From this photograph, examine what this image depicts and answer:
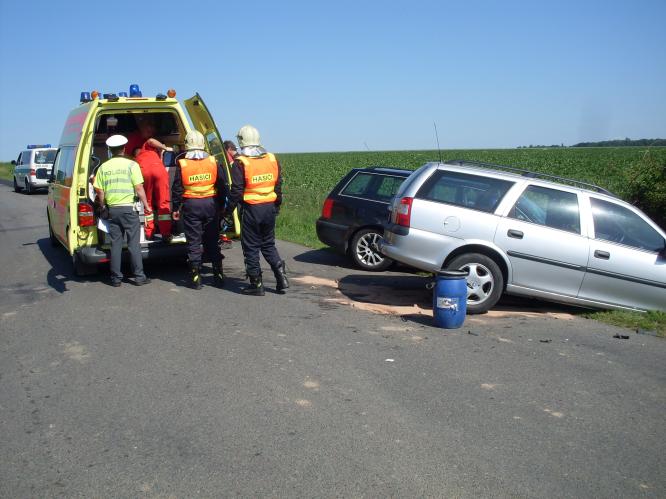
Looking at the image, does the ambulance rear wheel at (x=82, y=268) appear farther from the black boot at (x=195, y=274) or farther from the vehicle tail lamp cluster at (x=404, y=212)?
the vehicle tail lamp cluster at (x=404, y=212)

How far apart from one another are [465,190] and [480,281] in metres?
1.07

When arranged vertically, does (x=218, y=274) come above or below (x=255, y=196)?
below

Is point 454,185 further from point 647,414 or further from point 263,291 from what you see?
point 647,414

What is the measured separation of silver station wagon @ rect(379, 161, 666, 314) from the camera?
7398mm

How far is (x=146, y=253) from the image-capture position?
864cm

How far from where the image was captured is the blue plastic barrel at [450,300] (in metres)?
6.70

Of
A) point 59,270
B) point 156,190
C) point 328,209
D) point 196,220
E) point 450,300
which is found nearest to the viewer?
point 450,300

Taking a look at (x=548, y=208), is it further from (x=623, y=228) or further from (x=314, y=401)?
(x=314, y=401)

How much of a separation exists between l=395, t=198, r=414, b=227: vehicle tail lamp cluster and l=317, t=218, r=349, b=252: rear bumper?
2433 millimetres

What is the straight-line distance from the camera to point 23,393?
4820 millimetres

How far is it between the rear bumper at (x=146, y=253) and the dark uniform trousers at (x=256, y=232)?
131 centimetres

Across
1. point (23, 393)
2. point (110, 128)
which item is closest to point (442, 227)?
point (23, 393)

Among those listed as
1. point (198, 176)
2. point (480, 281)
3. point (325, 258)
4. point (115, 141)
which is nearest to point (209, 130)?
point (198, 176)

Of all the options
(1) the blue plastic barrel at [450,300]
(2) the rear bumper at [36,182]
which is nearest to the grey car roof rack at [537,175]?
(1) the blue plastic barrel at [450,300]
